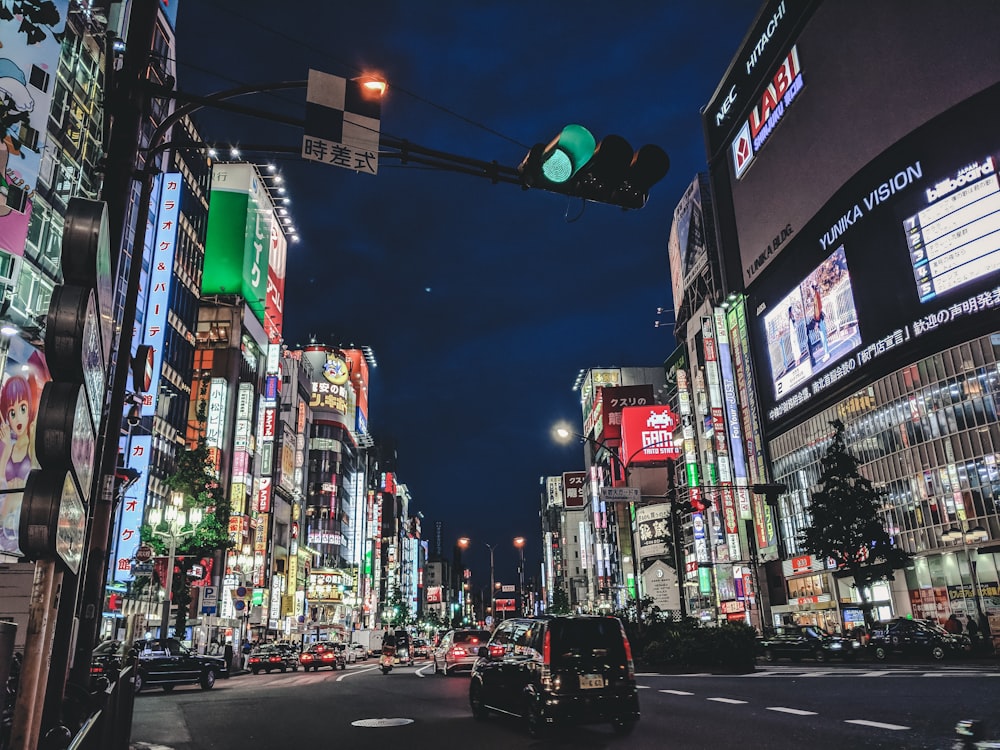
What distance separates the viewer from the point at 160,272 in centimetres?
4031

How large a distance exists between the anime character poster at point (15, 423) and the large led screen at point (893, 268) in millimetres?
46000

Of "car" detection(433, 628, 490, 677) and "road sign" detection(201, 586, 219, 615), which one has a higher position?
"road sign" detection(201, 586, 219, 615)

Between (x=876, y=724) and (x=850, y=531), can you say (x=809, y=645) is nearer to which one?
(x=850, y=531)

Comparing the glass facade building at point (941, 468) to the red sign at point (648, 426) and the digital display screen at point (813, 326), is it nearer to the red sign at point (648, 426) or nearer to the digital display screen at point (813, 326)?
the digital display screen at point (813, 326)

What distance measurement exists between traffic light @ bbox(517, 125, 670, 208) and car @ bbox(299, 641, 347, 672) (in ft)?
129

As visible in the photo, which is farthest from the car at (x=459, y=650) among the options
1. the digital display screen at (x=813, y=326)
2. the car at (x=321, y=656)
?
the digital display screen at (x=813, y=326)

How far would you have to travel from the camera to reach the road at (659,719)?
9359mm

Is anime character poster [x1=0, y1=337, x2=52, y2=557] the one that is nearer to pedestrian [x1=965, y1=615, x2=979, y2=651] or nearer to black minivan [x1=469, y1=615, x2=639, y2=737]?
black minivan [x1=469, y1=615, x2=639, y2=737]

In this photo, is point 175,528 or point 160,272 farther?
point 160,272

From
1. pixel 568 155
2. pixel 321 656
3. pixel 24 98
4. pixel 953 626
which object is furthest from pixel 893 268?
pixel 568 155

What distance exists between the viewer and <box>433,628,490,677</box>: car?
2625 cm

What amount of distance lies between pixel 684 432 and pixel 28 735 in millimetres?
71433

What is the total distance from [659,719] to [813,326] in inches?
1965

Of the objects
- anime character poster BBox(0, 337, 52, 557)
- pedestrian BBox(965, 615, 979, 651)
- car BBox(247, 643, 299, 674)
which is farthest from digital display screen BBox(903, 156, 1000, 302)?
anime character poster BBox(0, 337, 52, 557)
